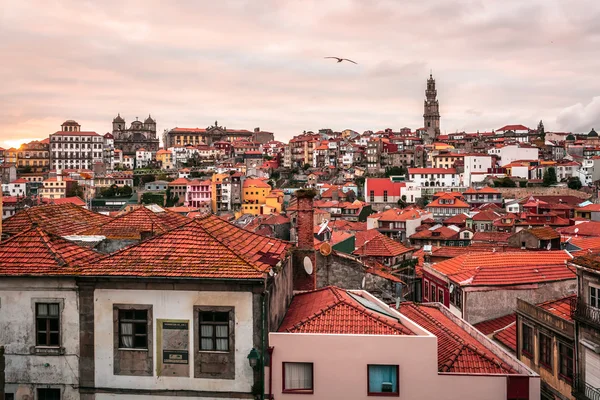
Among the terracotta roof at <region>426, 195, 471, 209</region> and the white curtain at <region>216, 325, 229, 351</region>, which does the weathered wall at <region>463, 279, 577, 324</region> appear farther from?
the terracotta roof at <region>426, 195, 471, 209</region>

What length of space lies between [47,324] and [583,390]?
41.9 ft

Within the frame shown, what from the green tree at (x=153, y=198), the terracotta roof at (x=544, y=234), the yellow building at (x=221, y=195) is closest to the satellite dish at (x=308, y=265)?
the terracotta roof at (x=544, y=234)

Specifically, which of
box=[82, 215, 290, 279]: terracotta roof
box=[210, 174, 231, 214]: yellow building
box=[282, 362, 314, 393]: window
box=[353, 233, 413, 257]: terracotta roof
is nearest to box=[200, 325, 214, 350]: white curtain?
box=[82, 215, 290, 279]: terracotta roof

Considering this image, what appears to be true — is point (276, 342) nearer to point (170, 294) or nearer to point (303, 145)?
point (170, 294)

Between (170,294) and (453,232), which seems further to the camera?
(453,232)

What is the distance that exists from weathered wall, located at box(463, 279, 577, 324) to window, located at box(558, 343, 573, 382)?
4548 mm

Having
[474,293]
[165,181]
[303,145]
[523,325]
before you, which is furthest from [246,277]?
[303,145]

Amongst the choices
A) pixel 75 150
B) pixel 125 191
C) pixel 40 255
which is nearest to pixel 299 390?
pixel 40 255

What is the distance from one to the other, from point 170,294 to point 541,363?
37.9 ft

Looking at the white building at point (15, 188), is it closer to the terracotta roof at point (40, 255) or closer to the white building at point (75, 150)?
the white building at point (75, 150)

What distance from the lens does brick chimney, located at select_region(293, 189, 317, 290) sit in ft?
50.4

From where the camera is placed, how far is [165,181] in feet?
427

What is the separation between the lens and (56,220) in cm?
1673

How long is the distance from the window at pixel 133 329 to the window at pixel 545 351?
11.4m
